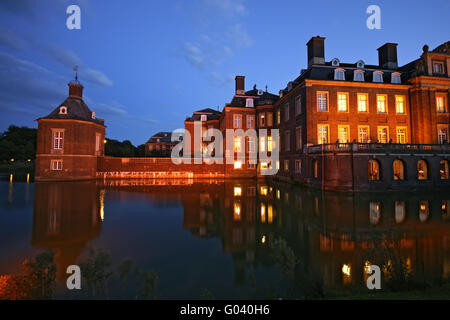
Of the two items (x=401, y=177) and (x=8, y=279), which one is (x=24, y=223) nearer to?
(x=8, y=279)

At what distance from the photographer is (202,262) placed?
19.8ft

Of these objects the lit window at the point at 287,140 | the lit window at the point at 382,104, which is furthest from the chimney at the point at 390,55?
the lit window at the point at 287,140

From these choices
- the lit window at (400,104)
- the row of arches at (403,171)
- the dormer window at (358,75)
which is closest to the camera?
the row of arches at (403,171)

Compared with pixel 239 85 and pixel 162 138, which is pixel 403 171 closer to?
pixel 239 85

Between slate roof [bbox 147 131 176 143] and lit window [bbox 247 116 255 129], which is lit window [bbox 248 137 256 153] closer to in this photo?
lit window [bbox 247 116 255 129]

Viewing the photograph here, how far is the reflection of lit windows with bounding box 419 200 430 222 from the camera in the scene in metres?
10.1

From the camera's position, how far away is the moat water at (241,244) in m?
4.62

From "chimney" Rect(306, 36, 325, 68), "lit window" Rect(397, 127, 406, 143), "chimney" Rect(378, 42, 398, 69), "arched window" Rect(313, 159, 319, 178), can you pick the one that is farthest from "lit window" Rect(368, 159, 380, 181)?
"chimney" Rect(378, 42, 398, 69)

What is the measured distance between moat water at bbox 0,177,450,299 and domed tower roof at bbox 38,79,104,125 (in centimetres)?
1853

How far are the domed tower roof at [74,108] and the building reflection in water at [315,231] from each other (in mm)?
18861

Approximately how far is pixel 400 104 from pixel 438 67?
5.60 meters

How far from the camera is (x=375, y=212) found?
11375 millimetres

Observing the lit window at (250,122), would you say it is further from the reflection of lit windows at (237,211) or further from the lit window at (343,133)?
the reflection of lit windows at (237,211)
